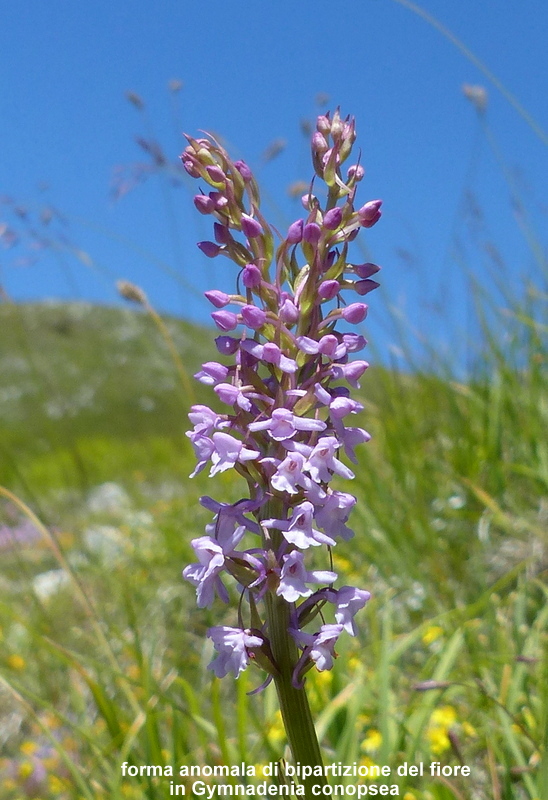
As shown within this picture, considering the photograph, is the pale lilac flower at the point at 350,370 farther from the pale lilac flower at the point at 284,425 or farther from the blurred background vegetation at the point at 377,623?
the blurred background vegetation at the point at 377,623

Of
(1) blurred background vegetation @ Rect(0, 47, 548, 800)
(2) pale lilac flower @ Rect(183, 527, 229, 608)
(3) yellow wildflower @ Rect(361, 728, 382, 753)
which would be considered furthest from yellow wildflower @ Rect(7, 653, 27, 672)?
(2) pale lilac flower @ Rect(183, 527, 229, 608)

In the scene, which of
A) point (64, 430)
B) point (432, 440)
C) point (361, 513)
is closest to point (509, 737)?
point (361, 513)

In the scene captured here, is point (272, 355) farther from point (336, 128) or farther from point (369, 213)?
point (336, 128)

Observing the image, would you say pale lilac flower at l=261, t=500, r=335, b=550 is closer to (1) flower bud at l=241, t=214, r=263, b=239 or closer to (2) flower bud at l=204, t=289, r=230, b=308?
(2) flower bud at l=204, t=289, r=230, b=308

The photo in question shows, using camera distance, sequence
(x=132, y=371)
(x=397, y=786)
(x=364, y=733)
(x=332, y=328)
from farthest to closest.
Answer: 1. (x=132, y=371)
2. (x=364, y=733)
3. (x=397, y=786)
4. (x=332, y=328)

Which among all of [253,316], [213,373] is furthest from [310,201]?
[213,373]

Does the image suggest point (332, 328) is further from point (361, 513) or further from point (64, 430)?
point (361, 513)

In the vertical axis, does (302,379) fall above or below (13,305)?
below
